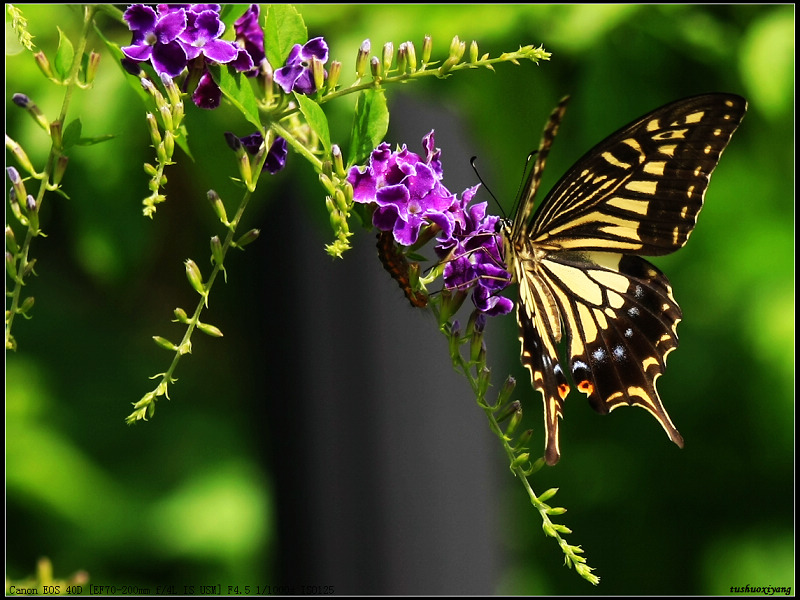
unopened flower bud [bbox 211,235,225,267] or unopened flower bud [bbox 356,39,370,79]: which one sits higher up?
unopened flower bud [bbox 356,39,370,79]

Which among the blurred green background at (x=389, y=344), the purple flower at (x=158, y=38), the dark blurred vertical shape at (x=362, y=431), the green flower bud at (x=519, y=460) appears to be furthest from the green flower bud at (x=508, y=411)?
the dark blurred vertical shape at (x=362, y=431)

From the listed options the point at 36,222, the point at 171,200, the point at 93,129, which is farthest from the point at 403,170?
the point at 171,200

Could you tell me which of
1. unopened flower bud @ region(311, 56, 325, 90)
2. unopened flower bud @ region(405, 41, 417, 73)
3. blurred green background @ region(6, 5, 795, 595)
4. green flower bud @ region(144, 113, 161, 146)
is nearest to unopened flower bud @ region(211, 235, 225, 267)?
green flower bud @ region(144, 113, 161, 146)

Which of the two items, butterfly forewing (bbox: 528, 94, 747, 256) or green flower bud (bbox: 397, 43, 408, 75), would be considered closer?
green flower bud (bbox: 397, 43, 408, 75)

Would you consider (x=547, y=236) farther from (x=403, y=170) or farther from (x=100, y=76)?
(x=100, y=76)

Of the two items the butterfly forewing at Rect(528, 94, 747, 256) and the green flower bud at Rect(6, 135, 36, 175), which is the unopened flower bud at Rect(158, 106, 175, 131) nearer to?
the green flower bud at Rect(6, 135, 36, 175)

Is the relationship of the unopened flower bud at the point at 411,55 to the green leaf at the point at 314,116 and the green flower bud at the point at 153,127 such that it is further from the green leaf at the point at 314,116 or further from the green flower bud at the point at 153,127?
the green flower bud at the point at 153,127

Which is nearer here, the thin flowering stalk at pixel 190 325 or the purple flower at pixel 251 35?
the thin flowering stalk at pixel 190 325

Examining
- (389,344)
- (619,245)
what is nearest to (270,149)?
(619,245)
